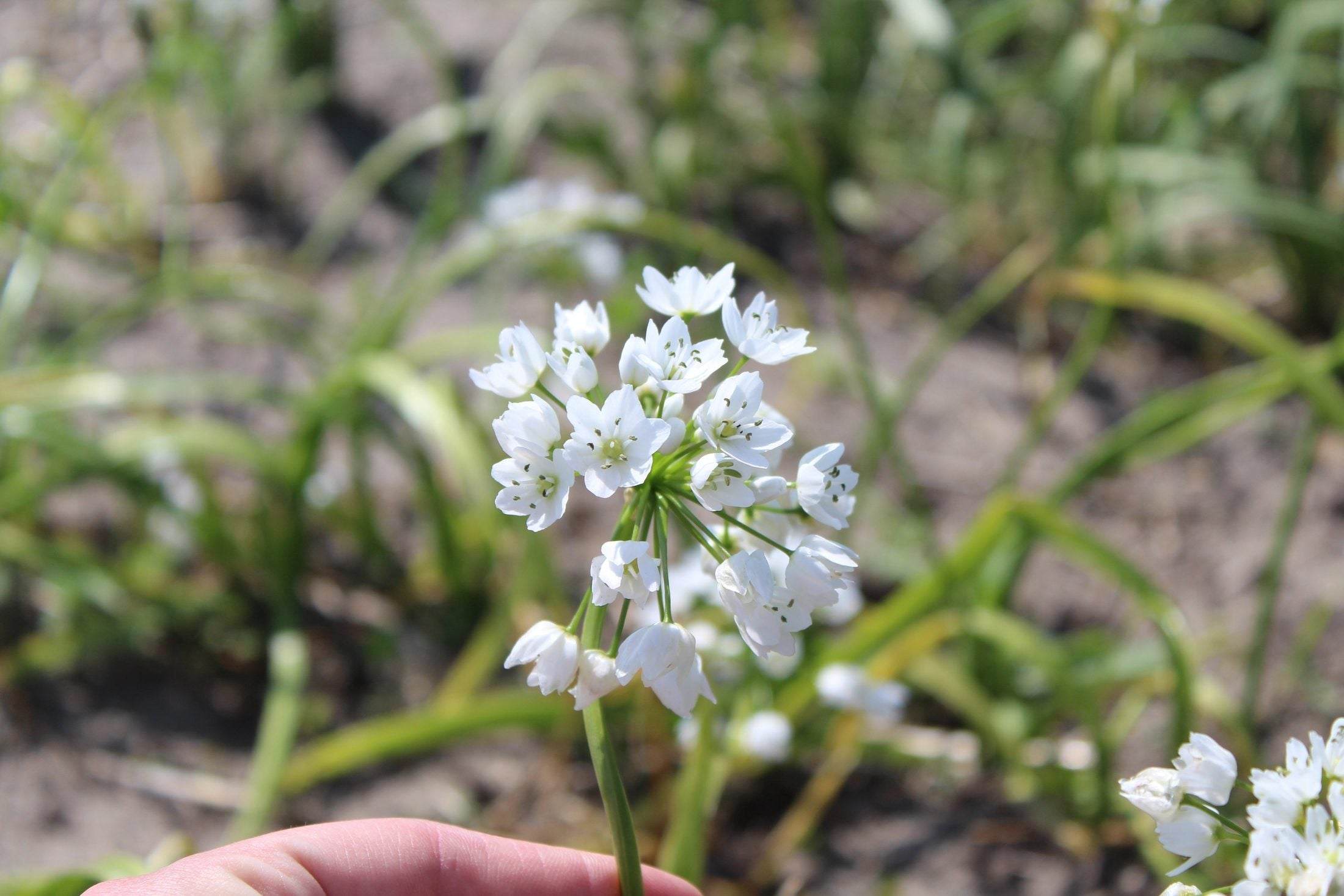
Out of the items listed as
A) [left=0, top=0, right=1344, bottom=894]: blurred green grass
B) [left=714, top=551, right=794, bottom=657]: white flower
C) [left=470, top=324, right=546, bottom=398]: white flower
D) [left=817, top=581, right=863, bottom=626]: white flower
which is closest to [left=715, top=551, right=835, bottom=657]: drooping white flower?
[left=714, top=551, right=794, bottom=657]: white flower

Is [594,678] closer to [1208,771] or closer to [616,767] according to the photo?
[616,767]

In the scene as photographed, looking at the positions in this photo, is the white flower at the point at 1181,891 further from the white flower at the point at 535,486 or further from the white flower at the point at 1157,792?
the white flower at the point at 535,486

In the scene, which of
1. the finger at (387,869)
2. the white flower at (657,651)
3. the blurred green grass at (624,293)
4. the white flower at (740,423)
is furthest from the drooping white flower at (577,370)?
the blurred green grass at (624,293)

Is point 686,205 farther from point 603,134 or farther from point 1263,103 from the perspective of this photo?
point 1263,103

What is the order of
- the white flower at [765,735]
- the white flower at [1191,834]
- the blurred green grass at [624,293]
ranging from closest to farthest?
the white flower at [1191,834] → the white flower at [765,735] → the blurred green grass at [624,293]

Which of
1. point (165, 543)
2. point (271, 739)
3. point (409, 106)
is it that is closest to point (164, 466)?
point (165, 543)
